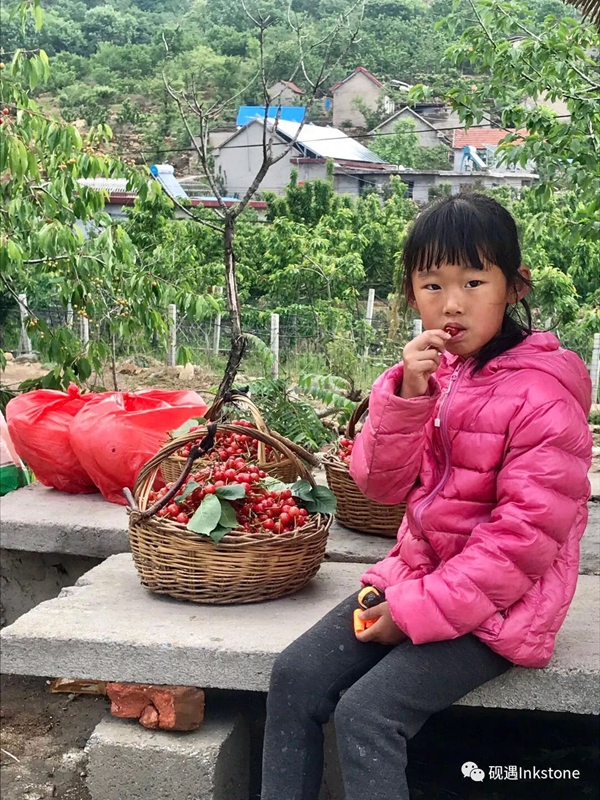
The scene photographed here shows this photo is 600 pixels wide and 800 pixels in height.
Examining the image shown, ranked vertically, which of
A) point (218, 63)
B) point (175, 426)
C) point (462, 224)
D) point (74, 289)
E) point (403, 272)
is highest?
point (218, 63)

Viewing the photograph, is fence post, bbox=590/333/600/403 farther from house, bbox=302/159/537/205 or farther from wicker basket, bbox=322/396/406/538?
wicker basket, bbox=322/396/406/538

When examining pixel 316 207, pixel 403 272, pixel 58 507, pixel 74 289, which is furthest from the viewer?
pixel 316 207

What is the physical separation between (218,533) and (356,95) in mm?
5563

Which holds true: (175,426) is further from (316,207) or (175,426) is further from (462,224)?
(316,207)

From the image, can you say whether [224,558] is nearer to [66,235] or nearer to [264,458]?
[264,458]

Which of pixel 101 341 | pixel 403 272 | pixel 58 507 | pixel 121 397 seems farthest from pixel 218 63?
pixel 403 272

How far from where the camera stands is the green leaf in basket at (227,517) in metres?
2.16

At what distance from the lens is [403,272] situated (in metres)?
1.80

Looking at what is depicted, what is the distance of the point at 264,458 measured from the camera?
2650mm

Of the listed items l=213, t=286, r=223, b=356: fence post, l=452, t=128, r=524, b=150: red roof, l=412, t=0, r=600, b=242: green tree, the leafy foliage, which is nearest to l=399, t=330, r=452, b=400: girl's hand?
l=412, t=0, r=600, b=242: green tree

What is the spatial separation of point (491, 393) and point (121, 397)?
2.10 m

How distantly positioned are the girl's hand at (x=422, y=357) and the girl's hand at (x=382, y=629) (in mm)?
437

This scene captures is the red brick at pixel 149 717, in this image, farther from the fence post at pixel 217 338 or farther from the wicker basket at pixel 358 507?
the fence post at pixel 217 338

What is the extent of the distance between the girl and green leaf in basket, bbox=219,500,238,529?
0.45m
